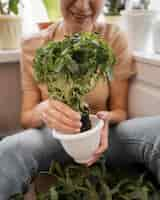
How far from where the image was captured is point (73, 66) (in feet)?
2.16

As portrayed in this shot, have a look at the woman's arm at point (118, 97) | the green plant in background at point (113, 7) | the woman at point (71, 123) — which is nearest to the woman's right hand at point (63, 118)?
the woman at point (71, 123)

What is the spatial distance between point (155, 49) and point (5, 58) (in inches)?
21.4

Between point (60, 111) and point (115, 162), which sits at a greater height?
point (60, 111)

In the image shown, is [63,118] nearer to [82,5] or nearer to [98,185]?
[98,185]

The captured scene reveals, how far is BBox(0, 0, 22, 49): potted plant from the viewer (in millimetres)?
1246

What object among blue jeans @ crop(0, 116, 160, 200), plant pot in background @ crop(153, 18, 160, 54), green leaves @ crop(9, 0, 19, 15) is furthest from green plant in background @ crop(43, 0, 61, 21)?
blue jeans @ crop(0, 116, 160, 200)

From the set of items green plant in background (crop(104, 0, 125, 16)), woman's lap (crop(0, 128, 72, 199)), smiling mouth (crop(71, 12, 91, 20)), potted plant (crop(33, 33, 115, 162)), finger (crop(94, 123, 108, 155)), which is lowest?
woman's lap (crop(0, 128, 72, 199))

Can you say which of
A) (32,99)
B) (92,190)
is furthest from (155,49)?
(92,190)

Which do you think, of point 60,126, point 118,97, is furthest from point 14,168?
point 118,97

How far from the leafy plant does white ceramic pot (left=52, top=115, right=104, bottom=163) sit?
0.02 m

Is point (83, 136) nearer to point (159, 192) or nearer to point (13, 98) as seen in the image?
point (159, 192)

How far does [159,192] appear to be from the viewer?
2.73 feet

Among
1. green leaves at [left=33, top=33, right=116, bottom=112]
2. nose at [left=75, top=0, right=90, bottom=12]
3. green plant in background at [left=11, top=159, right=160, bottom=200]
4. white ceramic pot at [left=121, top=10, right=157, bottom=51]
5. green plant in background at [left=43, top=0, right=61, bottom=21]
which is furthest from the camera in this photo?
green plant in background at [left=43, top=0, right=61, bottom=21]

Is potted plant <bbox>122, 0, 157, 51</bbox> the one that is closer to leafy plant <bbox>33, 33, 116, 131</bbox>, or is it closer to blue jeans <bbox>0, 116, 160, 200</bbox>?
blue jeans <bbox>0, 116, 160, 200</bbox>
